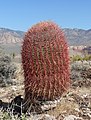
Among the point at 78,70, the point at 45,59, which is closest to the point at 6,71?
the point at 78,70

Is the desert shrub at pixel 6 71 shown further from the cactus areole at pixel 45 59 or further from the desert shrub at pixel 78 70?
the cactus areole at pixel 45 59

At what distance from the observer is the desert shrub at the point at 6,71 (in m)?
10.1

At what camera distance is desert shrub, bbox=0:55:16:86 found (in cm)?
1009

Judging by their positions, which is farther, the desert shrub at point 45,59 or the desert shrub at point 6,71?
the desert shrub at point 6,71

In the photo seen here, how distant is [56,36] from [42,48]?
1.17 feet

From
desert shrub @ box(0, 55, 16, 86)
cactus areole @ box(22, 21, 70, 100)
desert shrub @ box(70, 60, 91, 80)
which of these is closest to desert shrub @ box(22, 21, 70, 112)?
cactus areole @ box(22, 21, 70, 100)

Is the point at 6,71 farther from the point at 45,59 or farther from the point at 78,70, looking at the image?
the point at 45,59

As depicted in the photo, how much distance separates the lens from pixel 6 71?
34.0 feet

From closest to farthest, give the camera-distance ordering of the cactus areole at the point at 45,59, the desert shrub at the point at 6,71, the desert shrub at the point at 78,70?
the cactus areole at the point at 45,59
the desert shrub at the point at 78,70
the desert shrub at the point at 6,71

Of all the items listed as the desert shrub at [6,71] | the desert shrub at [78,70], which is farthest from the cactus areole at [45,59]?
the desert shrub at [6,71]

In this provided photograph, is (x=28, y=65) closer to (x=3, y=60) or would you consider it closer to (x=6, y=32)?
(x=3, y=60)

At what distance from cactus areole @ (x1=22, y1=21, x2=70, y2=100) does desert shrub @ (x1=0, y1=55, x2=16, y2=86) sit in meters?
4.19

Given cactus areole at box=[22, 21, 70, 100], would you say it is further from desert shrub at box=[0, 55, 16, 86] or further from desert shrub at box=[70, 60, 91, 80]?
desert shrub at box=[0, 55, 16, 86]

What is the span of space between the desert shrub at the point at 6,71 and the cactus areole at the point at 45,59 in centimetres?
419
